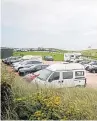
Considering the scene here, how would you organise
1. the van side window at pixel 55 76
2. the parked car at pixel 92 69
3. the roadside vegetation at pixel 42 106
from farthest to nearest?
the parked car at pixel 92 69, the van side window at pixel 55 76, the roadside vegetation at pixel 42 106

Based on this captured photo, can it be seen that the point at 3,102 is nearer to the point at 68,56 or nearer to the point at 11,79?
the point at 11,79

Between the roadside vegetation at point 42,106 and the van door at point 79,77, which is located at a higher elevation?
the roadside vegetation at point 42,106

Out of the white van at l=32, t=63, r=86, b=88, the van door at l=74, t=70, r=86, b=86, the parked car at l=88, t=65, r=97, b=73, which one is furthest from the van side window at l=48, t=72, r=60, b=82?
the parked car at l=88, t=65, r=97, b=73

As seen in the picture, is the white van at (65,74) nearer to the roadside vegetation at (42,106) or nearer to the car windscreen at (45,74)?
the car windscreen at (45,74)

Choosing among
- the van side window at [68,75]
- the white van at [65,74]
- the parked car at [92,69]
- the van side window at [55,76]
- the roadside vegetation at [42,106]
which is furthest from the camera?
the parked car at [92,69]

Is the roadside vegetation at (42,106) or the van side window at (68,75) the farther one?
the van side window at (68,75)

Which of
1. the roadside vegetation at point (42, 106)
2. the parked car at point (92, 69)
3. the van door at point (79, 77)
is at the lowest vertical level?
the parked car at point (92, 69)

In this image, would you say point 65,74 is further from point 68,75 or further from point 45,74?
point 45,74

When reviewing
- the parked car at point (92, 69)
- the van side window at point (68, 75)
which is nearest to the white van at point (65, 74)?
the van side window at point (68, 75)

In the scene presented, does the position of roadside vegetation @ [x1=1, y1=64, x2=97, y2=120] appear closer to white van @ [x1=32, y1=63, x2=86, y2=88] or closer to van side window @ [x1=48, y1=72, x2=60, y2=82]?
van side window @ [x1=48, y1=72, x2=60, y2=82]

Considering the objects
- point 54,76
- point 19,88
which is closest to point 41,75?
point 54,76

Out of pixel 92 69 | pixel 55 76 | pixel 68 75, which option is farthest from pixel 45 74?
pixel 92 69

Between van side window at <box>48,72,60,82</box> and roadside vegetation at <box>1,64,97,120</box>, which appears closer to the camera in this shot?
roadside vegetation at <box>1,64,97,120</box>

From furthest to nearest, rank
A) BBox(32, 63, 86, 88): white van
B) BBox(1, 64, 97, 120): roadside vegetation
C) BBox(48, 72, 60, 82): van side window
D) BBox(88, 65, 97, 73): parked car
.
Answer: BBox(88, 65, 97, 73): parked car → BBox(32, 63, 86, 88): white van → BBox(48, 72, 60, 82): van side window → BBox(1, 64, 97, 120): roadside vegetation
